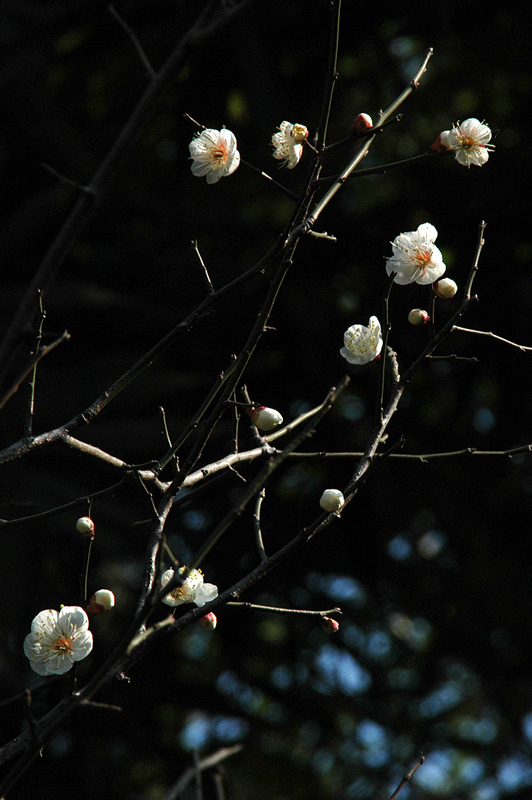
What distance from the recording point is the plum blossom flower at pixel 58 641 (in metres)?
0.64

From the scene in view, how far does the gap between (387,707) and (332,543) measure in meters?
0.52

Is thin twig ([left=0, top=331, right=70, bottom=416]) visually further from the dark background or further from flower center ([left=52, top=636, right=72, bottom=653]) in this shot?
the dark background

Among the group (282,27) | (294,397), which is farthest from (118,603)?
(282,27)

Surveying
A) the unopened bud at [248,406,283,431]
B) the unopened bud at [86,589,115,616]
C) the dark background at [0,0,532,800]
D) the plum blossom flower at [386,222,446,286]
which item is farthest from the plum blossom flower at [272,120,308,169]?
the dark background at [0,0,532,800]

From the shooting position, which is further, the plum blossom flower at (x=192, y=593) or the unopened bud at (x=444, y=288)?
the unopened bud at (x=444, y=288)

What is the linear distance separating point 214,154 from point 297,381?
1.31 meters

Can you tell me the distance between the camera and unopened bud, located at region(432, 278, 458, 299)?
32.1 inches

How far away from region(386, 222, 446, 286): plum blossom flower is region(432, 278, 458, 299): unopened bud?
0.04 ft

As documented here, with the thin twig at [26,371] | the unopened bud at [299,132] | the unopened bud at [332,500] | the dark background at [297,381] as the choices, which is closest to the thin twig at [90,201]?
the thin twig at [26,371]

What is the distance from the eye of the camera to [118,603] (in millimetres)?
2367

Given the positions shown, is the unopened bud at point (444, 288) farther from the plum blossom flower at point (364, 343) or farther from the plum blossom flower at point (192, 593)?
the plum blossom flower at point (192, 593)

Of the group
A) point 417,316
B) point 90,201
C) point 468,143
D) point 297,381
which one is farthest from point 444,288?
point 297,381

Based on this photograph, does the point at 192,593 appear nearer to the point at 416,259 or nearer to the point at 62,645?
the point at 62,645

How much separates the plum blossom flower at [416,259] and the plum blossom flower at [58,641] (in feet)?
1.54
